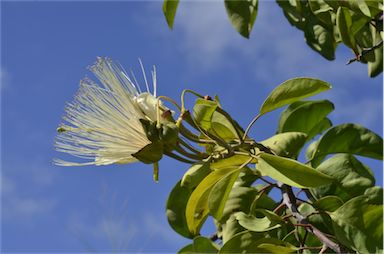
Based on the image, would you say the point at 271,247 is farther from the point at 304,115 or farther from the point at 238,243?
the point at 304,115

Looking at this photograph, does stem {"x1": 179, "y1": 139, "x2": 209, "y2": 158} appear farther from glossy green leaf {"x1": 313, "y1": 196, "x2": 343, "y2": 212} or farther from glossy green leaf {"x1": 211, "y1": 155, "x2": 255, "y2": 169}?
glossy green leaf {"x1": 313, "y1": 196, "x2": 343, "y2": 212}

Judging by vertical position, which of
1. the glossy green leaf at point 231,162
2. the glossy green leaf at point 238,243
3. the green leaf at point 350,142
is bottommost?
the glossy green leaf at point 238,243

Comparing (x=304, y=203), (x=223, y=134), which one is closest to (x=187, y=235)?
(x=304, y=203)

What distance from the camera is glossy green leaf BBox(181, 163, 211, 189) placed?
46.4 inches

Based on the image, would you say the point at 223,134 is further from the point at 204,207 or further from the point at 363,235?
the point at 363,235

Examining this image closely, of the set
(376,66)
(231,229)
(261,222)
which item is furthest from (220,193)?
(376,66)

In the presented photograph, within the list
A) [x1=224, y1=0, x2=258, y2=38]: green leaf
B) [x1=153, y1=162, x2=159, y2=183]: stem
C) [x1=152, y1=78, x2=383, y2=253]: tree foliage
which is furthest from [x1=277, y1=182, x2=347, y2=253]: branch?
[x1=224, y1=0, x2=258, y2=38]: green leaf

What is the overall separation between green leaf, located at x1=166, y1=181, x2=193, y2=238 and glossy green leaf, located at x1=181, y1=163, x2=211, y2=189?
35cm

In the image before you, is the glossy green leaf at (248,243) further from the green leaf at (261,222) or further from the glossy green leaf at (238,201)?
the glossy green leaf at (238,201)

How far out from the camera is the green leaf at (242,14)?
1686 millimetres

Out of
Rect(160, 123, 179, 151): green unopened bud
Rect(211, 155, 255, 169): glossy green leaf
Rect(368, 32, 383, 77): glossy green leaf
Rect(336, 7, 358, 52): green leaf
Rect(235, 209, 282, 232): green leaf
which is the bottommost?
Rect(235, 209, 282, 232): green leaf

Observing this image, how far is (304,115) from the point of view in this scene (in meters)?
1.63

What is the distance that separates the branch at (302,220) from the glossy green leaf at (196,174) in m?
0.22

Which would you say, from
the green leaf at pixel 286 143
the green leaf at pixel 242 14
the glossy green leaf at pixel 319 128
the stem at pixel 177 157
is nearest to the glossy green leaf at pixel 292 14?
the green leaf at pixel 242 14
